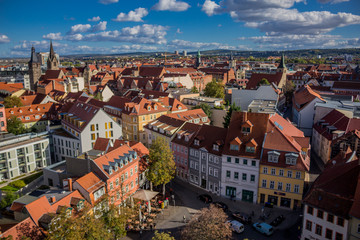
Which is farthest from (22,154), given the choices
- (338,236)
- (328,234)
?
(338,236)

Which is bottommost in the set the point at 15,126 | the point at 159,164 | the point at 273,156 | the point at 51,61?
the point at 159,164

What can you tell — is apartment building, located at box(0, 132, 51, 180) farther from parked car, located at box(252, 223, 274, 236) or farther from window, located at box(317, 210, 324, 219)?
window, located at box(317, 210, 324, 219)

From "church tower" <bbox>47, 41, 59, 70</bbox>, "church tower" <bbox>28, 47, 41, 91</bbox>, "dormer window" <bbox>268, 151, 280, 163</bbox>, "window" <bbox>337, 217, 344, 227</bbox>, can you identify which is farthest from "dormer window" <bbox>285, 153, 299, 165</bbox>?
"church tower" <bbox>47, 41, 59, 70</bbox>

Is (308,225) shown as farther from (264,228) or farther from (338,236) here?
(264,228)

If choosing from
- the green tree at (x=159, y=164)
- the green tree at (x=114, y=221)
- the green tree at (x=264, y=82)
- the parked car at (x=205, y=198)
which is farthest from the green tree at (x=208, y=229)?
the green tree at (x=264, y=82)

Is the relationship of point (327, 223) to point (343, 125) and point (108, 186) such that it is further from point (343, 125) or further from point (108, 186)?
point (343, 125)
